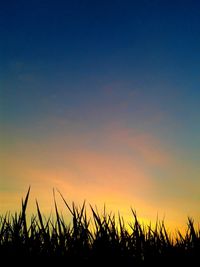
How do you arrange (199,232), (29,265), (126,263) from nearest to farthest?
1. (29,265)
2. (126,263)
3. (199,232)

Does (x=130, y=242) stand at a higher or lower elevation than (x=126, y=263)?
higher

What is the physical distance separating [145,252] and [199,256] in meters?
0.37

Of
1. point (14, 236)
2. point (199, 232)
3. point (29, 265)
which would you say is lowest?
point (29, 265)

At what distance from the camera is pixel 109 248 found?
2.45m

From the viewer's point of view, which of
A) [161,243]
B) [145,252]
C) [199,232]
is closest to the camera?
[145,252]

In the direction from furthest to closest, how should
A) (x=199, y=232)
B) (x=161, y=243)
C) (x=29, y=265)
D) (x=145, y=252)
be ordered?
(x=199, y=232), (x=161, y=243), (x=145, y=252), (x=29, y=265)

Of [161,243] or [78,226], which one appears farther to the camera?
[161,243]

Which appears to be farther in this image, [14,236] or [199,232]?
[199,232]

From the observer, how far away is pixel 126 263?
2387 millimetres

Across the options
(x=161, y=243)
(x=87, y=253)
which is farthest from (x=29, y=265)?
(x=161, y=243)

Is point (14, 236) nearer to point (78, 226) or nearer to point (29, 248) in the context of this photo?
point (29, 248)

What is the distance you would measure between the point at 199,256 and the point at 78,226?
0.90 m

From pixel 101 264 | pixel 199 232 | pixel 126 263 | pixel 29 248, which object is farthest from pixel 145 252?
pixel 199 232

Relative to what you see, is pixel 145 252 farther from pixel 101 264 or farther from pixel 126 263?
pixel 101 264
